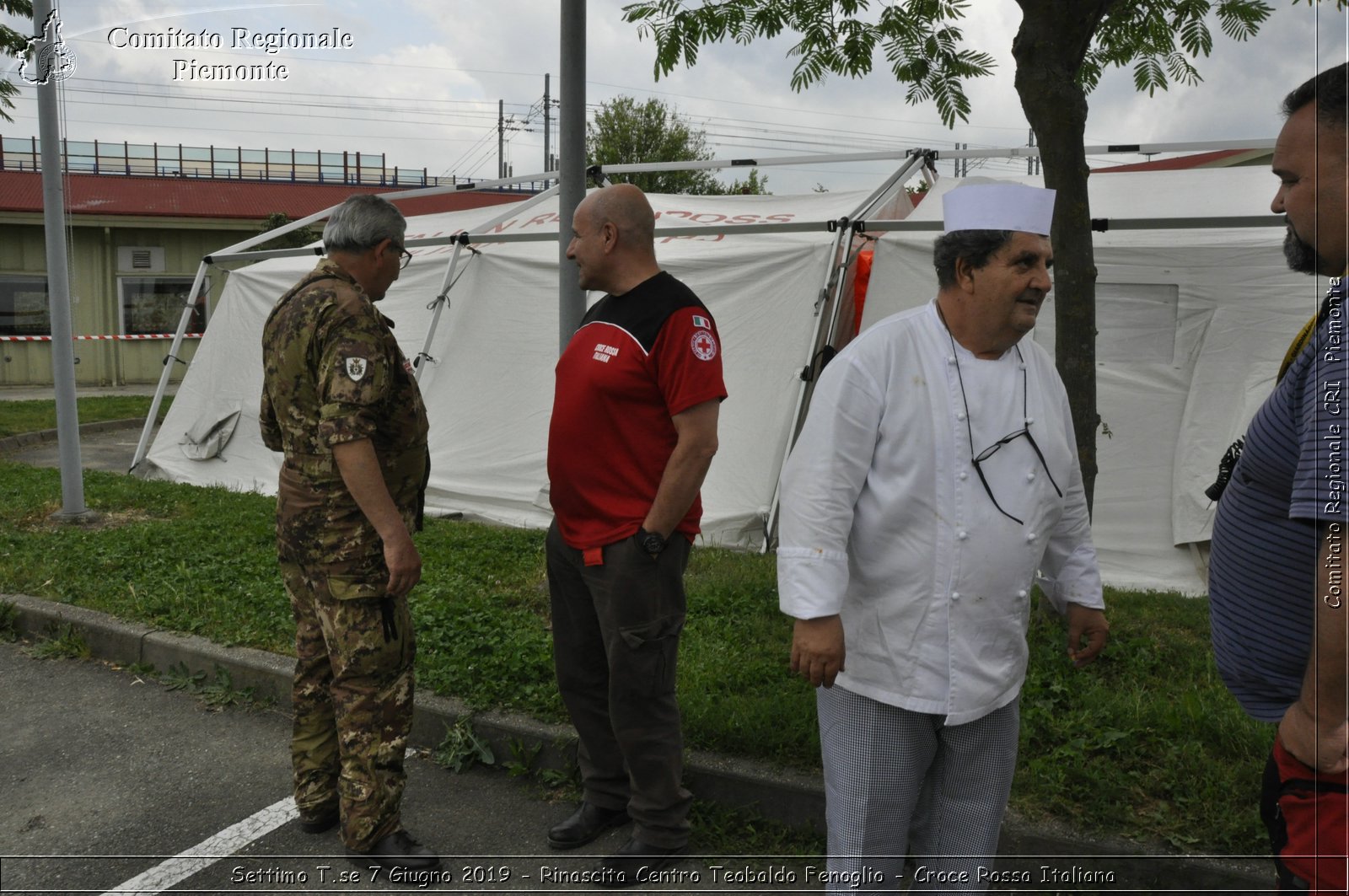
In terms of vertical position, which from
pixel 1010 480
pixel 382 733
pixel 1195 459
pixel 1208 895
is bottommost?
pixel 1208 895

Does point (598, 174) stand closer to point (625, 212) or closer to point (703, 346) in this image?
point (625, 212)

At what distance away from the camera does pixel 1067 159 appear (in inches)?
184

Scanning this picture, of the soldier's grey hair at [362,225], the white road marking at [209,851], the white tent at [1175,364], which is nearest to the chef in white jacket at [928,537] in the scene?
the soldier's grey hair at [362,225]

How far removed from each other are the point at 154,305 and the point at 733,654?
20.2 meters

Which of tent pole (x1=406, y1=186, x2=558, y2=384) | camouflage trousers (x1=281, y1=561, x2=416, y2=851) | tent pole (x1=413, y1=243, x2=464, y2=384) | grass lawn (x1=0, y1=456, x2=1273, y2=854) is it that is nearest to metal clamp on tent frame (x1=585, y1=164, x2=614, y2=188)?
tent pole (x1=406, y1=186, x2=558, y2=384)

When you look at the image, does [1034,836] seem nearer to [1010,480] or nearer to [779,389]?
[1010,480]

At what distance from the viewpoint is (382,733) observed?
3.33 metres

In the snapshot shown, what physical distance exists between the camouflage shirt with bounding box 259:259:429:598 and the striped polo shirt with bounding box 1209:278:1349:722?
226cm

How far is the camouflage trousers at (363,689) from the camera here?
3.29 m

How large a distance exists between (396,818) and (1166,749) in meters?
2.56

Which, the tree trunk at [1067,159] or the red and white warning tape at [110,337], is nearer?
the tree trunk at [1067,159]

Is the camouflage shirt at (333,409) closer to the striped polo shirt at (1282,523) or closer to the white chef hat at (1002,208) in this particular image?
the white chef hat at (1002,208)

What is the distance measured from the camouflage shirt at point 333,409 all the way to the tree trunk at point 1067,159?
2825 mm

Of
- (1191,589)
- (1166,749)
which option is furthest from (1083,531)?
(1191,589)
